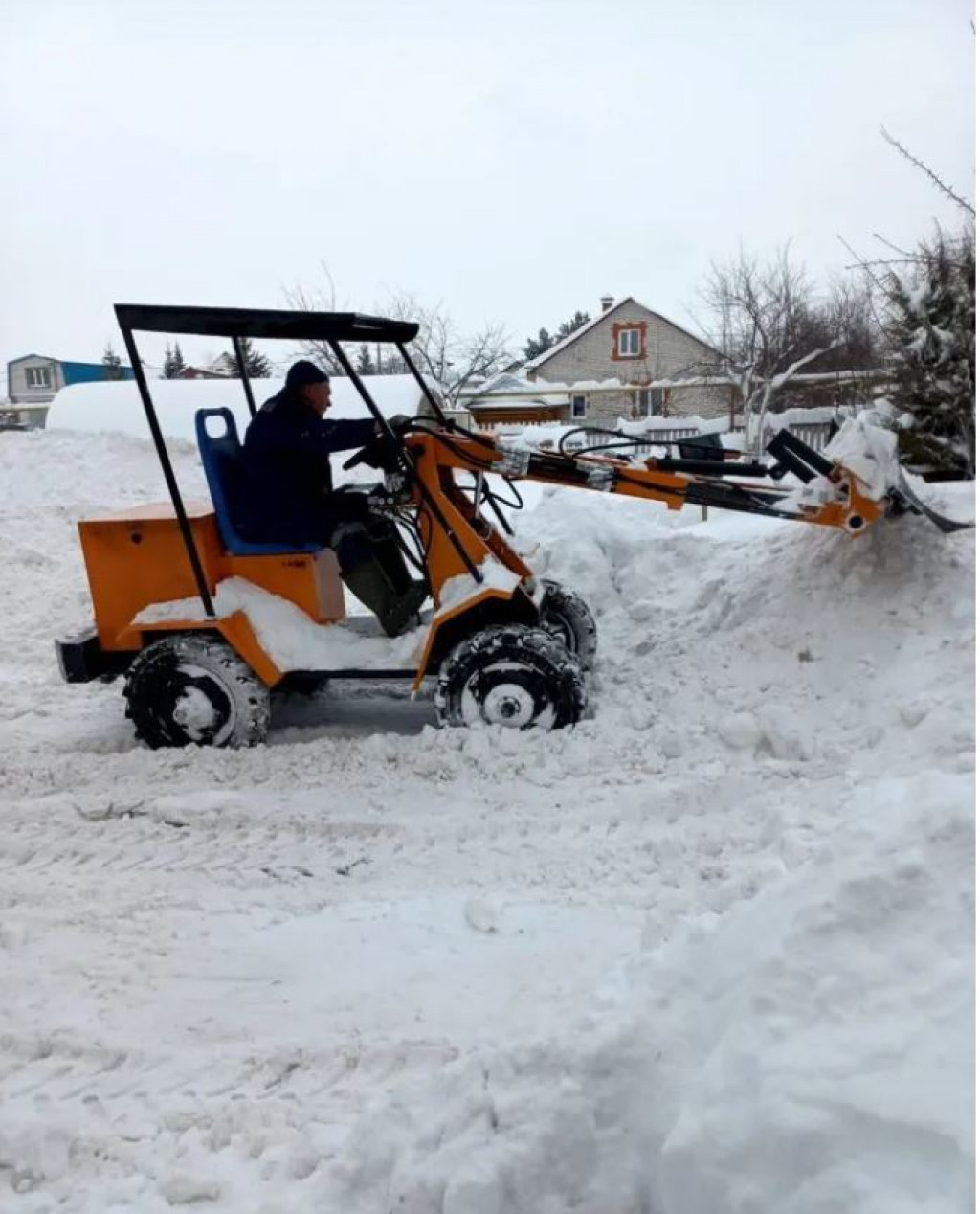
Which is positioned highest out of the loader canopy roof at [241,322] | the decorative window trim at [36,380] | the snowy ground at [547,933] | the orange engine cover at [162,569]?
the decorative window trim at [36,380]

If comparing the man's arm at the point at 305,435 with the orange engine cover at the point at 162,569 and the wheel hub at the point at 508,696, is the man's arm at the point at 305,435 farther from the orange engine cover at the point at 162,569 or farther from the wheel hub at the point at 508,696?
the wheel hub at the point at 508,696

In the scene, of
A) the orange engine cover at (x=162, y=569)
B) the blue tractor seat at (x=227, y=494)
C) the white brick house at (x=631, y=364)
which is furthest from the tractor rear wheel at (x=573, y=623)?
the white brick house at (x=631, y=364)

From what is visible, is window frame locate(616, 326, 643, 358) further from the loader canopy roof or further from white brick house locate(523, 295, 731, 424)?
the loader canopy roof

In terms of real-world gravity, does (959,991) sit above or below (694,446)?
below

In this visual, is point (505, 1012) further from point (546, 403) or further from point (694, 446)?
point (546, 403)

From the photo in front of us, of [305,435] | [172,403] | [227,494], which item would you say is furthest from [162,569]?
[172,403]

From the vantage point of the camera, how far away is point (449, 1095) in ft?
8.05

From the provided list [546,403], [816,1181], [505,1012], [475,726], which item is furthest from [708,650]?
[546,403]

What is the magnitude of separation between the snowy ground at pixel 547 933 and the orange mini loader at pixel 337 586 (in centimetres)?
29

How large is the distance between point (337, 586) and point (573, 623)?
1.43 m

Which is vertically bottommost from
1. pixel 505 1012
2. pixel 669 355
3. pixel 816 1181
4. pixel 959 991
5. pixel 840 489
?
pixel 505 1012

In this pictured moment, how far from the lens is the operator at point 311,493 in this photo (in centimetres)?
510

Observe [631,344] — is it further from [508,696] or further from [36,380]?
[508,696]

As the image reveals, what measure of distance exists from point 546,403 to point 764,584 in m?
33.3
